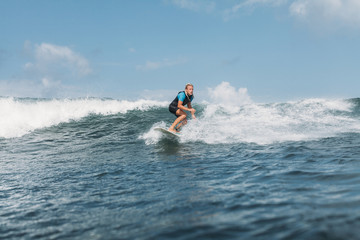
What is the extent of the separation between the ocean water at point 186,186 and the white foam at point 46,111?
11.2 ft

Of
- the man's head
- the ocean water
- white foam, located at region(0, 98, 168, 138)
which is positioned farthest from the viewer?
white foam, located at region(0, 98, 168, 138)

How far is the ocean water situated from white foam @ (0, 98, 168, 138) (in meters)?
3.42

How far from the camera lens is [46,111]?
17.4 metres

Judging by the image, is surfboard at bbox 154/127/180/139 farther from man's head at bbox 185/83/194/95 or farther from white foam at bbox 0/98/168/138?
white foam at bbox 0/98/168/138

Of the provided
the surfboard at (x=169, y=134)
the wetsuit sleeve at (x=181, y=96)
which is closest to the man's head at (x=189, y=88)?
the wetsuit sleeve at (x=181, y=96)

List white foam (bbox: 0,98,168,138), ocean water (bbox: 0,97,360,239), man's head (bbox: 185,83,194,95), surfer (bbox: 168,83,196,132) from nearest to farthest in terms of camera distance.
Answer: ocean water (bbox: 0,97,360,239), surfer (bbox: 168,83,196,132), man's head (bbox: 185,83,194,95), white foam (bbox: 0,98,168,138)

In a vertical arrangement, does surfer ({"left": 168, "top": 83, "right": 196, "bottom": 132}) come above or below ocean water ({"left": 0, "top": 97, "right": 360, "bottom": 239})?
above

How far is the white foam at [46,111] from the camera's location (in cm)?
1454

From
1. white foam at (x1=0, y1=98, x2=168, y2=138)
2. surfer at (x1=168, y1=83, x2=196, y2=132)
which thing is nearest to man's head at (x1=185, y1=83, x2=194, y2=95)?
surfer at (x1=168, y1=83, x2=196, y2=132)

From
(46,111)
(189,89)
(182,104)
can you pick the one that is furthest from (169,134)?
(46,111)

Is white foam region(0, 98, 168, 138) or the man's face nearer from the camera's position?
the man's face

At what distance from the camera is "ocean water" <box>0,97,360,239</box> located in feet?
9.78

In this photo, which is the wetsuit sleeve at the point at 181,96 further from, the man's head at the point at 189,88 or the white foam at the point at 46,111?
the white foam at the point at 46,111

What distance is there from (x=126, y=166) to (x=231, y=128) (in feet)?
21.2
